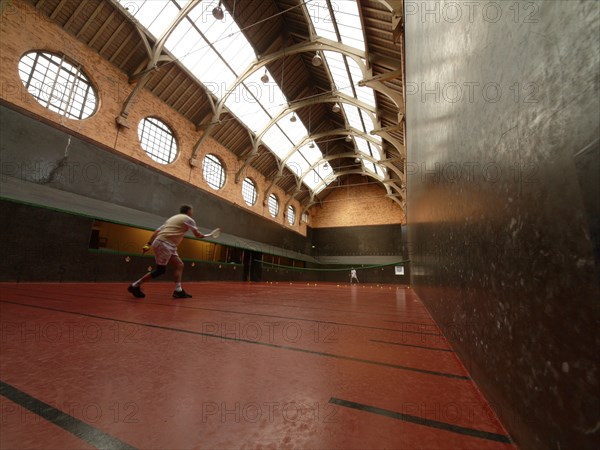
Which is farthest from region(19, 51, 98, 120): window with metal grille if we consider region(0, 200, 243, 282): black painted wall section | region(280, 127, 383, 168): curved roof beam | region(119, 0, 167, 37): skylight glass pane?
region(280, 127, 383, 168): curved roof beam

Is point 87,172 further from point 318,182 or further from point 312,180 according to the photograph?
point 318,182

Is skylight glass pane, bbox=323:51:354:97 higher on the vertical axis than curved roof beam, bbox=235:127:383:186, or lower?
higher

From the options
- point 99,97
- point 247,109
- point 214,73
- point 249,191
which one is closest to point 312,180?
point 249,191

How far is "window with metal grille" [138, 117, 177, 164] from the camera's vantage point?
9062mm

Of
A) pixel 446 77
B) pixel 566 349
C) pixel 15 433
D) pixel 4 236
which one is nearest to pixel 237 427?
pixel 15 433

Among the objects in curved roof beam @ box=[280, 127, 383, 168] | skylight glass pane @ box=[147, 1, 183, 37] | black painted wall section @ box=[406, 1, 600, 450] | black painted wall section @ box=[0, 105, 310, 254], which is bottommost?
black painted wall section @ box=[406, 1, 600, 450]

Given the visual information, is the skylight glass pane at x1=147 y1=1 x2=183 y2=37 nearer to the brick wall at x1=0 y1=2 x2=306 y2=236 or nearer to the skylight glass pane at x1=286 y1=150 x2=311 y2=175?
the brick wall at x1=0 y1=2 x2=306 y2=236

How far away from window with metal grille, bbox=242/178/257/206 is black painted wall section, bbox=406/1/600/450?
46.6ft

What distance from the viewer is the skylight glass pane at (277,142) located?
563 inches

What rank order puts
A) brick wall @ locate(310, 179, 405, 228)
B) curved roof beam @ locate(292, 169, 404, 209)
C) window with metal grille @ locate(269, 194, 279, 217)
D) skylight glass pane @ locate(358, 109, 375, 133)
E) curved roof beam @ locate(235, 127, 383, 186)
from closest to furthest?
skylight glass pane @ locate(358, 109, 375, 133) → curved roof beam @ locate(235, 127, 383, 186) → window with metal grille @ locate(269, 194, 279, 217) → curved roof beam @ locate(292, 169, 404, 209) → brick wall @ locate(310, 179, 405, 228)

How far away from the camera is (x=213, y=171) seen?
40.6ft

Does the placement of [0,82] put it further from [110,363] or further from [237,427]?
[237,427]

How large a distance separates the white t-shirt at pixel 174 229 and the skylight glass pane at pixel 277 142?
1168cm

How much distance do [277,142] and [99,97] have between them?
8.77m
